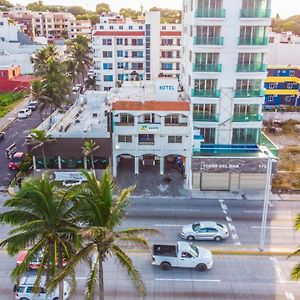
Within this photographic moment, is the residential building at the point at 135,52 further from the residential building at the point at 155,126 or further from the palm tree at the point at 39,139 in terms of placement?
the palm tree at the point at 39,139

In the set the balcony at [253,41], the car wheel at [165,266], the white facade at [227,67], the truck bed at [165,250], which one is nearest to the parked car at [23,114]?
the white facade at [227,67]

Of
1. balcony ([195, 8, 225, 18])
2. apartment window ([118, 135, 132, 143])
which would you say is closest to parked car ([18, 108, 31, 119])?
apartment window ([118, 135, 132, 143])

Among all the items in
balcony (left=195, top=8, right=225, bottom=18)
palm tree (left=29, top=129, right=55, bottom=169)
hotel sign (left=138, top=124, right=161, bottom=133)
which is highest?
balcony (left=195, top=8, right=225, bottom=18)

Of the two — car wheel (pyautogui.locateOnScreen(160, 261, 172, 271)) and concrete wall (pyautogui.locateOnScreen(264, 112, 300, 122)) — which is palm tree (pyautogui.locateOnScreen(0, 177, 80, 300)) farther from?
concrete wall (pyautogui.locateOnScreen(264, 112, 300, 122))

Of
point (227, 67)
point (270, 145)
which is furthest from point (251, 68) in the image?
point (270, 145)

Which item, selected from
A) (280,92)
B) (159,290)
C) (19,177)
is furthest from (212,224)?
(280,92)

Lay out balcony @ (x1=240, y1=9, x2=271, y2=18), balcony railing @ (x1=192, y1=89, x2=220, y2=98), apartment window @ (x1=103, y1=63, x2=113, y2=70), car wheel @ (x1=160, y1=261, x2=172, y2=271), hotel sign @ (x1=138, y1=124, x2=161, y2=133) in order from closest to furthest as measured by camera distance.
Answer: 1. car wheel @ (x1=160, y1=261, x2=172, y2=271)
2. hotel sign @ (x1=138, y1=124, x2=161, y2=133)
3. balcony @ (x1=240, y1=9, x2=271, y2=18)
4. balcony railing @ (x1=192, y1=89, x2=220, y2=98)
5. apartment window @ (x1=103, y1=63, x2=113, y2=70)
